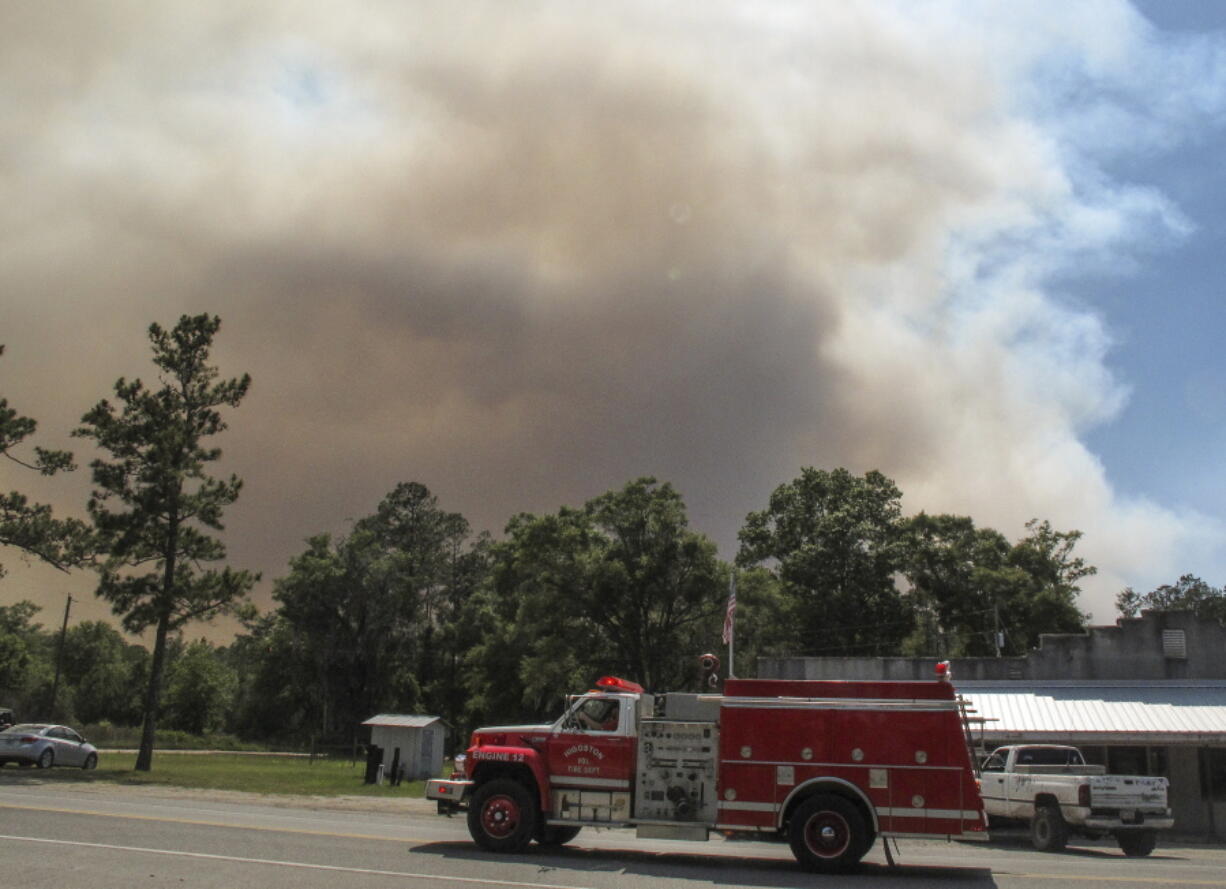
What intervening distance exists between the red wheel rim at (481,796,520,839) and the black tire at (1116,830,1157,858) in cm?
1324

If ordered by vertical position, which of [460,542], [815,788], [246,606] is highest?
[460,542]

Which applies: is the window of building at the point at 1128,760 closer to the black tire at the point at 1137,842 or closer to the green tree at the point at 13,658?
the black tire at the point at 1137,842

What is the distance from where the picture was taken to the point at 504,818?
52.3ft

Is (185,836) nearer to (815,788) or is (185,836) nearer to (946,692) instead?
(815,788)

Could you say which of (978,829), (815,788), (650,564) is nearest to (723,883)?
(815,788)

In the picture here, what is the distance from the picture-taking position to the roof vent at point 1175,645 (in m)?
31.6

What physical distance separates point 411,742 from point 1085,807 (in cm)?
2398

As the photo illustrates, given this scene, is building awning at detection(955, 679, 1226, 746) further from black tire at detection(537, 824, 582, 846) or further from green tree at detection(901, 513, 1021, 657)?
green tree at detection(901, 513, 1021, 657)

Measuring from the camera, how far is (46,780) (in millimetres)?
29172

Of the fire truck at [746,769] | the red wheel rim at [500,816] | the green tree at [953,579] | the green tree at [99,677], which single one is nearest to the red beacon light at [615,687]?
the fire truck at [746,769]

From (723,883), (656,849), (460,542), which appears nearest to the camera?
(723,883)

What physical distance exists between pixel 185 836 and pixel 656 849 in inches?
A: 295

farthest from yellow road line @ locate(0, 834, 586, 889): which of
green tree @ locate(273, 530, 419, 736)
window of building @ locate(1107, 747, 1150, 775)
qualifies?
green tree @ locate(273, 530, 419, 736)

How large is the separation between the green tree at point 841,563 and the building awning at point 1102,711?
33.7 m
